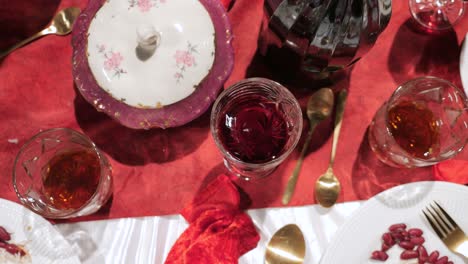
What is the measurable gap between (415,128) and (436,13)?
8.7 inches

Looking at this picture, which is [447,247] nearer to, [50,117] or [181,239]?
[181,239]

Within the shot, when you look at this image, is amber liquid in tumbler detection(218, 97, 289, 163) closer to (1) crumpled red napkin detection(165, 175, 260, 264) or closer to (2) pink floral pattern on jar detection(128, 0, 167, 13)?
(1) crumpled red napkin detection(165, 175, 260, 264)

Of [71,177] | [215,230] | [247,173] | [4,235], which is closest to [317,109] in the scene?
[247,173]

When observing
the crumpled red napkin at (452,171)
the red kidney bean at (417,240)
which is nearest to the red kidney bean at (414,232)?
the red kidney bean at (417,240)

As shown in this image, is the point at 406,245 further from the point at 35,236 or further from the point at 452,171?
the point at 35,236

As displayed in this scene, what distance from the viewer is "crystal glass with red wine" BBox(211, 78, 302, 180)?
697mm

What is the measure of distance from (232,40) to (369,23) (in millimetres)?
217

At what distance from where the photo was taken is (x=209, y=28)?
71 centimetres

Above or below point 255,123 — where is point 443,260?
below

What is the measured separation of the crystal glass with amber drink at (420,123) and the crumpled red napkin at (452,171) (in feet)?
0.13

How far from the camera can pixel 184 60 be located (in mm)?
690

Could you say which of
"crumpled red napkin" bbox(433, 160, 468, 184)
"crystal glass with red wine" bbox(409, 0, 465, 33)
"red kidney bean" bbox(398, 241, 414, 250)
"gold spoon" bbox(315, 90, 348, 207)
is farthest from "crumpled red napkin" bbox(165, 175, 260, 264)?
"crystal glass with red wine" bbox(409, 0, 465, 33)

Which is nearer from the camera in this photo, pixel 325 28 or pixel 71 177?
pixel 325 28

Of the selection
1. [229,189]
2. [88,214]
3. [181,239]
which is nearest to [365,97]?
[229,189]
